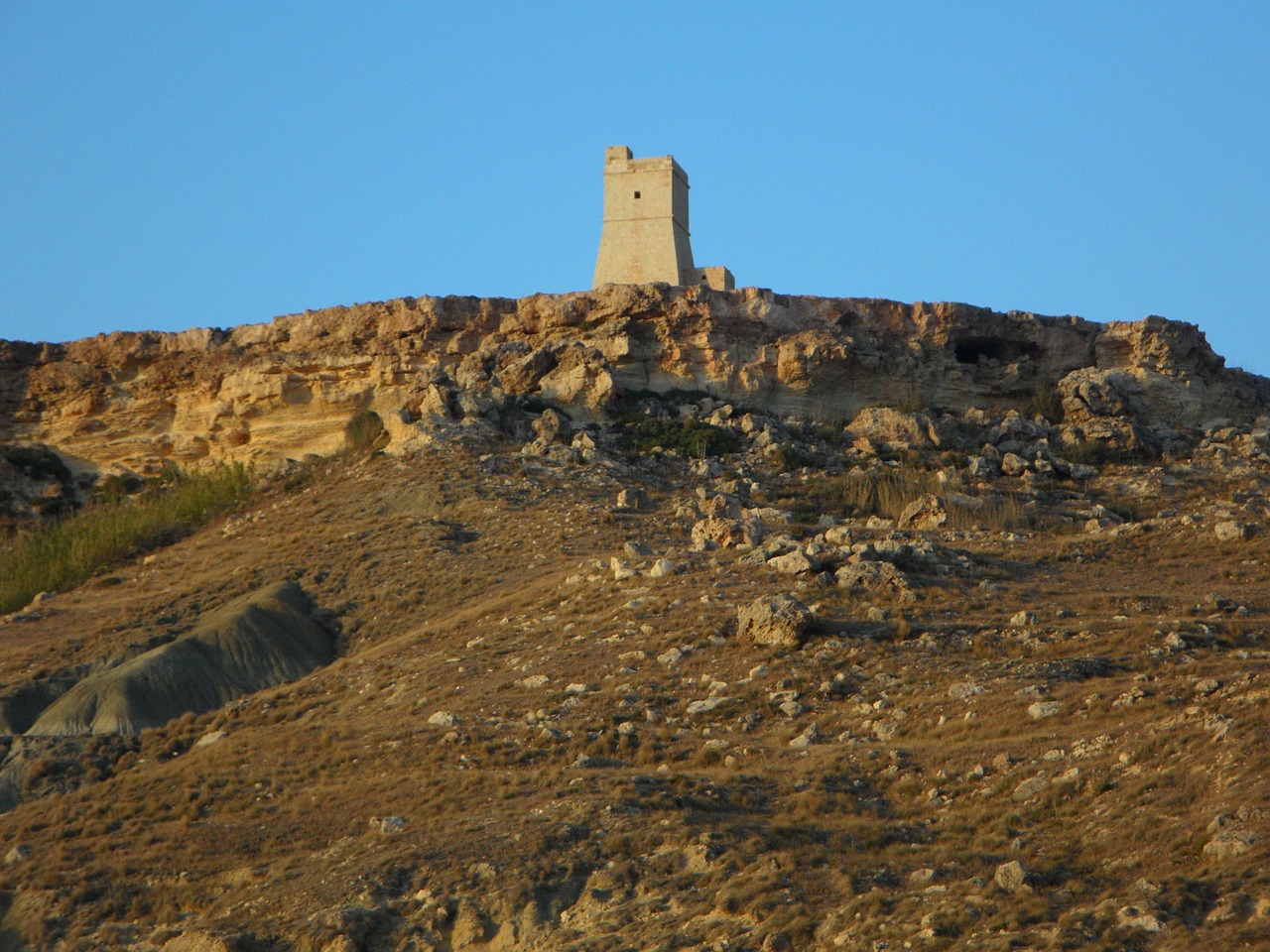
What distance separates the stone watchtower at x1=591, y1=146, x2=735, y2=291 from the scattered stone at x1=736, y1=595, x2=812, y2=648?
15.2m

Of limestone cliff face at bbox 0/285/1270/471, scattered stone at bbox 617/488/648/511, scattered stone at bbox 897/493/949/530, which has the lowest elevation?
scattered stone at bbox 897/493/949/530

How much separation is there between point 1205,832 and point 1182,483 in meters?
13.7

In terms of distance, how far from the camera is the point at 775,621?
16031 millimetres

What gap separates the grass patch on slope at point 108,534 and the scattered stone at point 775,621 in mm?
11395

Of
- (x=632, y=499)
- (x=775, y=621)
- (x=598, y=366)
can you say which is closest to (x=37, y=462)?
(x=598, y=366)

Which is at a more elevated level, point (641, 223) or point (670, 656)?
point (641, 223)

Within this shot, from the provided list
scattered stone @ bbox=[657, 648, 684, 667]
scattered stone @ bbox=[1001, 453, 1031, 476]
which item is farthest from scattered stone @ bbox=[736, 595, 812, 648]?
scattered stone @ bbox=[1001, 453, 1031, 476]

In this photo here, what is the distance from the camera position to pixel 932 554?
18.4m

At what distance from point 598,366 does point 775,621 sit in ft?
34.3

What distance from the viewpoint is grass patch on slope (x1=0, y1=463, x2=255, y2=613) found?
23.5 m

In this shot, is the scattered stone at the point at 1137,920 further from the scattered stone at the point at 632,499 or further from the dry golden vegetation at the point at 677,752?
Answer: the scattered stone at the point at 632,499

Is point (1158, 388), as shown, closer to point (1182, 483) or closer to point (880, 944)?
point (1182, 483)

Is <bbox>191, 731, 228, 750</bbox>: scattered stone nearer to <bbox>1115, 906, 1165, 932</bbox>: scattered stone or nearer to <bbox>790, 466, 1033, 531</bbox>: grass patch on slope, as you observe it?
<bbox>790, 466, 1033, 531</bbox>: grass patch on slope

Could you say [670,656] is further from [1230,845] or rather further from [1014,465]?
[1014,465]
